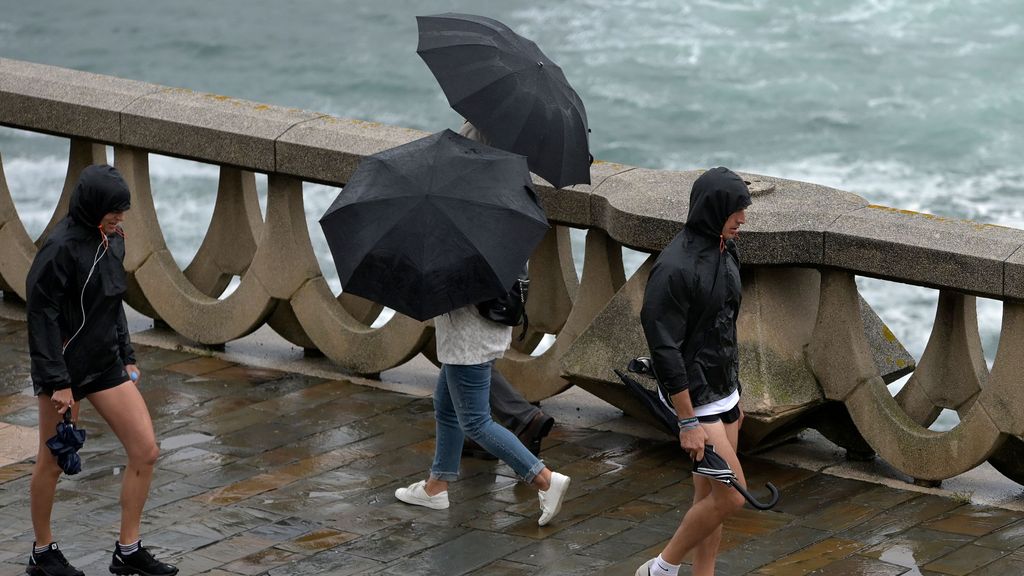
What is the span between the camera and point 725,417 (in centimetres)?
587

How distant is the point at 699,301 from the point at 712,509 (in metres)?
0.72

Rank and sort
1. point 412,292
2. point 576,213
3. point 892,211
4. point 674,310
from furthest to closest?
point 576,213 < point 892,211 < point 412,292 < point 674,310

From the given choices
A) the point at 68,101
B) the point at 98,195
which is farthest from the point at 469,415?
the point at 68,101

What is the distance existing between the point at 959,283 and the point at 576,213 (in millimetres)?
1781

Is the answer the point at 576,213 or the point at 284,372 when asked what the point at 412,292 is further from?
the point at 284,372

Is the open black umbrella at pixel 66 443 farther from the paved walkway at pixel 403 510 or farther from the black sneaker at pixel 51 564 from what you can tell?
the paved walkway at pixel 403 510

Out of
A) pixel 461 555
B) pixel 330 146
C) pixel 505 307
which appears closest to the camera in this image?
pixel 461 555

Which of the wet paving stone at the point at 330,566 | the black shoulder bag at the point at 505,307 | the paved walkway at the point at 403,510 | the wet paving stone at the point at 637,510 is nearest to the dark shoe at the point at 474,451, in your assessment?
the paved walkway at the point at 403,510

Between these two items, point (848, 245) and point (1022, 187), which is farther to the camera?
point (1022, 187)

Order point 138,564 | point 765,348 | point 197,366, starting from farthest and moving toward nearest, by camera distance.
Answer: point 197,366
point 765,348
point 138,564

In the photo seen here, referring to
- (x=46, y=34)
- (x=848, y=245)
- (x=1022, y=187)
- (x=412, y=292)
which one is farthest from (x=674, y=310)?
(x=46, y=34)

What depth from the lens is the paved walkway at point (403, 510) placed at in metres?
6.41

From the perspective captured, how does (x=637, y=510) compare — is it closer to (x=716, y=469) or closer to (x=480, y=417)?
(x=480, y=417)

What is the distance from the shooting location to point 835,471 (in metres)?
7.48
